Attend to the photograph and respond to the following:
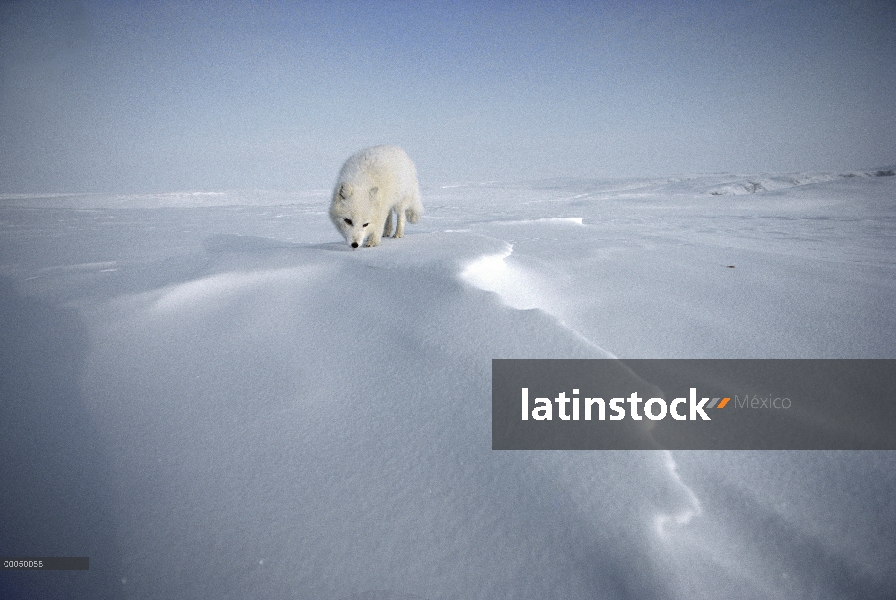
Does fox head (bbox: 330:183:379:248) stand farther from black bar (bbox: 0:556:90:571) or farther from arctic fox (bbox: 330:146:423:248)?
black bar (bbox: 0:556:90:571)

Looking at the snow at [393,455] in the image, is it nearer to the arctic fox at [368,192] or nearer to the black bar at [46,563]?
the black bar at [46,563]

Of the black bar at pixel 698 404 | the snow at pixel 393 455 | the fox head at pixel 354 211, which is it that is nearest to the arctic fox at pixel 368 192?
the fox head at pixel 354 211

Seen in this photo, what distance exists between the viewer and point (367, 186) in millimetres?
3529

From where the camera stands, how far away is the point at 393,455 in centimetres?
120

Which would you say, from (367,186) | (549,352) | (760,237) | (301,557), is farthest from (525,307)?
(760,237)

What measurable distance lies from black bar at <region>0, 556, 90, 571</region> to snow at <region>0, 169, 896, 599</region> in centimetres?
2

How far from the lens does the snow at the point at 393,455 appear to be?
929 millimetres

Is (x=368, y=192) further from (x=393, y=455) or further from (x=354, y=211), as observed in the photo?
(x=393, y=455)

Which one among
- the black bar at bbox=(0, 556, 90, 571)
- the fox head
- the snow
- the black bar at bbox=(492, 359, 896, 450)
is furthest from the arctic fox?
the black bar at bbox=(0, 556, 90, 571)

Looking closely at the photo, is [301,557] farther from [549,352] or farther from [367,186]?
[367,186]

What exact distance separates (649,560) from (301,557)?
85 cm

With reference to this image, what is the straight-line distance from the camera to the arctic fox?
3.38 metres

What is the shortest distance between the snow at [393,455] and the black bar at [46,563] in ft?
0.06

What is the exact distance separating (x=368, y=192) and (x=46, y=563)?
3017mm
